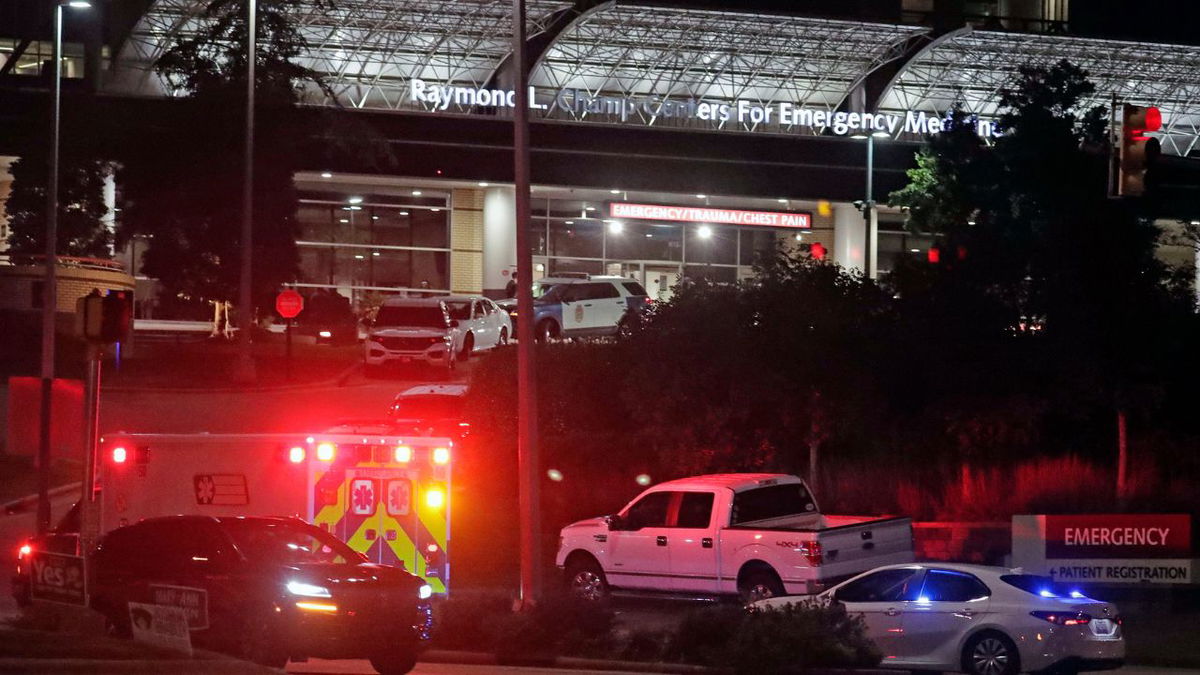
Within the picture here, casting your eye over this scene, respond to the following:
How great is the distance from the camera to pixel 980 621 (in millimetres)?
14766

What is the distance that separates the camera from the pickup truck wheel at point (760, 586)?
1844 centimetres

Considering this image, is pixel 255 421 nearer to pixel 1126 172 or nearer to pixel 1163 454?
pixel 1163 454

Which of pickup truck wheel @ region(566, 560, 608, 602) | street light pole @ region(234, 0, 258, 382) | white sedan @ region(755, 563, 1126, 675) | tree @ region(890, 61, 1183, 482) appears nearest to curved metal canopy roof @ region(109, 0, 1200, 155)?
street light pole @ region(234, 0, 258, 382)

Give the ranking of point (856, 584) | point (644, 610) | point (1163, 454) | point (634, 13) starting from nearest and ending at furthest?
point (856, 584) → point (644, 610) → point (1163, 454) → point (634, 13)

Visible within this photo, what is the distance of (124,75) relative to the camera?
2213 inches

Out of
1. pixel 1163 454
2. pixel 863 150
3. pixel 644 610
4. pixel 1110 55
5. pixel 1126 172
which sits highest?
pixel 1110 55

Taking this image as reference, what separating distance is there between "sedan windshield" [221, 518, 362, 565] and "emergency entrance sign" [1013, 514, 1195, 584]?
9.53 m

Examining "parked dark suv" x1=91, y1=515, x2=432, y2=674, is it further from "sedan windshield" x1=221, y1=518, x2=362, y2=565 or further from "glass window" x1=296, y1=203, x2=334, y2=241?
"glass window" x1=296, y1=203, x2=334, y2=241

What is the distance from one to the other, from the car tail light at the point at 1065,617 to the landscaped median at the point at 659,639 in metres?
1.64

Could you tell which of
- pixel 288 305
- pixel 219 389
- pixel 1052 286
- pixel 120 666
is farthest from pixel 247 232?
pixel 120 666

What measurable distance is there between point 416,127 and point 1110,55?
2687cm

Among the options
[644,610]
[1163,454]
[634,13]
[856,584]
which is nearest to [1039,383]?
[1163,454]

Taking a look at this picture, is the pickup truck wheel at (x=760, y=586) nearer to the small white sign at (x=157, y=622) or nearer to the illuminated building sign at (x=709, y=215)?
the small white sign at (x=157, y=622)

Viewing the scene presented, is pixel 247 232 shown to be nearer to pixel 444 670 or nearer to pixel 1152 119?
pixel 444 670
